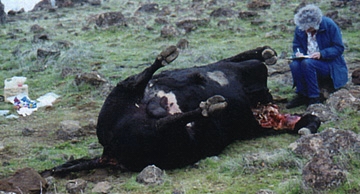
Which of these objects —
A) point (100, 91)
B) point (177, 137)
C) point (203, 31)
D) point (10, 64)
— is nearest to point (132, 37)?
point (203, 31)

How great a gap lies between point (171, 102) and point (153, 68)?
32cm

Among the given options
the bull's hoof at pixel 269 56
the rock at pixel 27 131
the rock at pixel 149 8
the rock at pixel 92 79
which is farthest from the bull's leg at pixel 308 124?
the rock at pixel 149 8

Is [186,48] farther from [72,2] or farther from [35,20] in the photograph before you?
[72,2]

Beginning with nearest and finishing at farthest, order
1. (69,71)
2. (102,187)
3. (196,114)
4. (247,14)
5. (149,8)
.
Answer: (102,187)
(196,114)
(69,71)
(247,14)
(149,8)

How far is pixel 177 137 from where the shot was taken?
464cm

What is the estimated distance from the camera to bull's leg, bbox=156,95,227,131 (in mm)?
4297

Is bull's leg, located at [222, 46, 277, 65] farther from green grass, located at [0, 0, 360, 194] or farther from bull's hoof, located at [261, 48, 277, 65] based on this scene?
green grass, located at [0, 0, 360, 194]

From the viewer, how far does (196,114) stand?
14.6 feet

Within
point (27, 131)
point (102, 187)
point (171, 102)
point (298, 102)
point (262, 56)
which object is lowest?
point (27, 131)

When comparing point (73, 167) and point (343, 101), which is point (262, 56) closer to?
point (343, 101)

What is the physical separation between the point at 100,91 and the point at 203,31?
4851mm

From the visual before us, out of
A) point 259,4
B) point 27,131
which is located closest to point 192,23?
point 259,4

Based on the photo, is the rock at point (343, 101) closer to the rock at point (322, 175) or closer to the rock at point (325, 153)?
the rock at point (325, 153)

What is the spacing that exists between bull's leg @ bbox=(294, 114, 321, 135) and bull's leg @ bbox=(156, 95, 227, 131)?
118 centimetres
